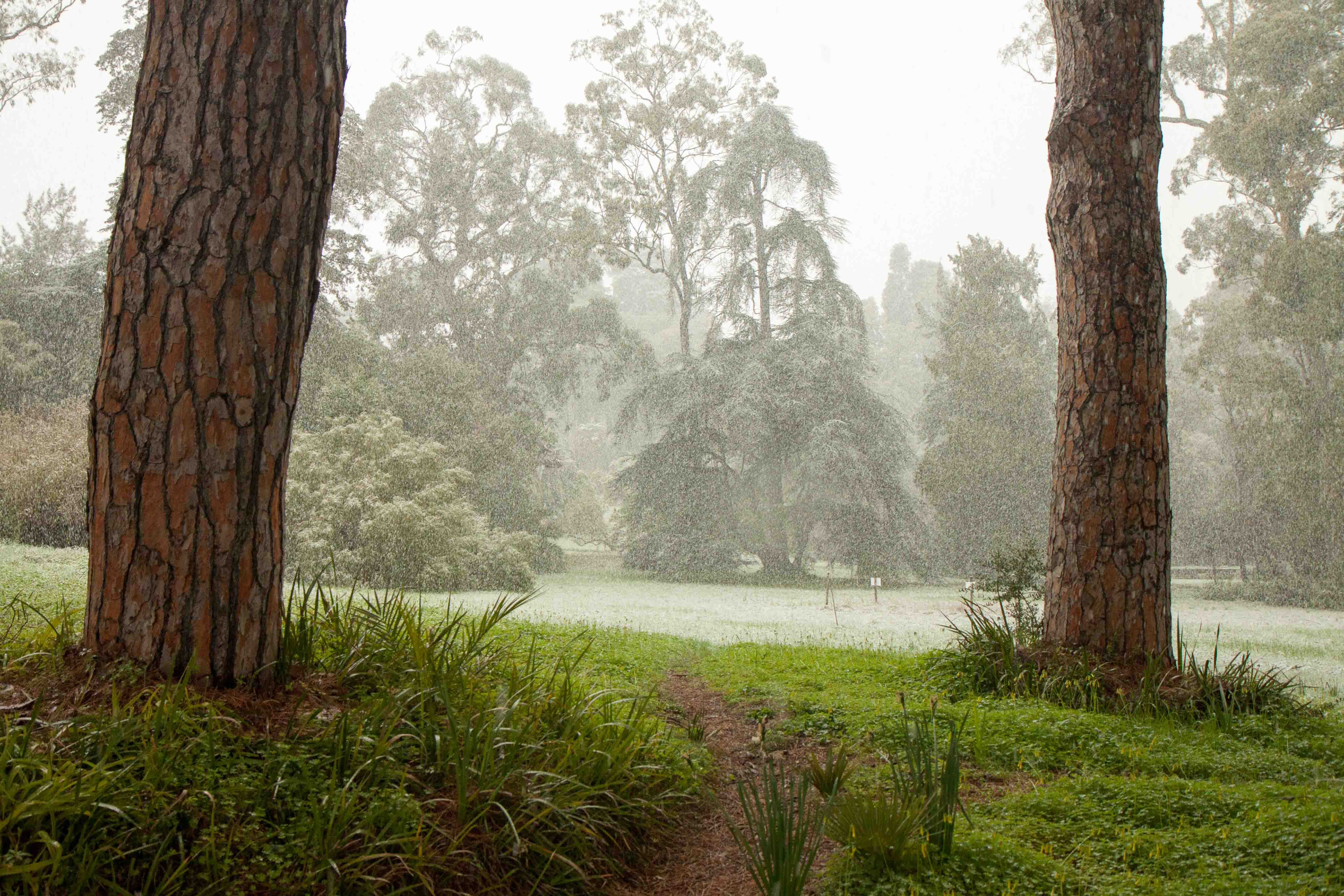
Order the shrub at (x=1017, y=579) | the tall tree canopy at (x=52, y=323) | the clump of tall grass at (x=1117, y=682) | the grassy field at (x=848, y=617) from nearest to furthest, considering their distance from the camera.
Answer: the clump of tall grass at (x=1117, y=682) → the shrub at (x=1017, y=579) → the grassy field at (x=848, y=617) → the tall tree canopy at (x=52, y=323)

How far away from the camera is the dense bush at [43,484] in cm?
809

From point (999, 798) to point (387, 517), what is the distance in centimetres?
776

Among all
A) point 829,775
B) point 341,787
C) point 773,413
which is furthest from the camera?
point 773,413

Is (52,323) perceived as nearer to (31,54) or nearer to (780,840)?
(31,54)

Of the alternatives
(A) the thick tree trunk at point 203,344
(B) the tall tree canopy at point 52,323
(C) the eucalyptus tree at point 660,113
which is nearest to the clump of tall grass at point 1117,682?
(A) the thick tree trunk at point 203,344

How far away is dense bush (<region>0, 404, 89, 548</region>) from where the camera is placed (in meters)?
8.09

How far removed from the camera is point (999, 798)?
2.40 metres

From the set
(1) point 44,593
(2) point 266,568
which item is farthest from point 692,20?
(2) point 266,568

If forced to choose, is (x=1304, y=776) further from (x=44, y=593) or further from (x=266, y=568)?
(x=44, y=593)

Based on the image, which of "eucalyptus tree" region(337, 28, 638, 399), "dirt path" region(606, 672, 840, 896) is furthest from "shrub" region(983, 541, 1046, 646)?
"eucalyptus tree" region(337, 28, 638, 399)

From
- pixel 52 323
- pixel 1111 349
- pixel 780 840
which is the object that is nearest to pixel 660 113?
pixel 52 323

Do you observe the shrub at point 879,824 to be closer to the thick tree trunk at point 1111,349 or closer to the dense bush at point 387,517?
the thick tree trunk at point 1111,349

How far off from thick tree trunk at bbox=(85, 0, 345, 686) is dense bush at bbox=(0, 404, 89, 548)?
7.33 m

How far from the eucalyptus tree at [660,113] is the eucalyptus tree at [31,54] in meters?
7.17
